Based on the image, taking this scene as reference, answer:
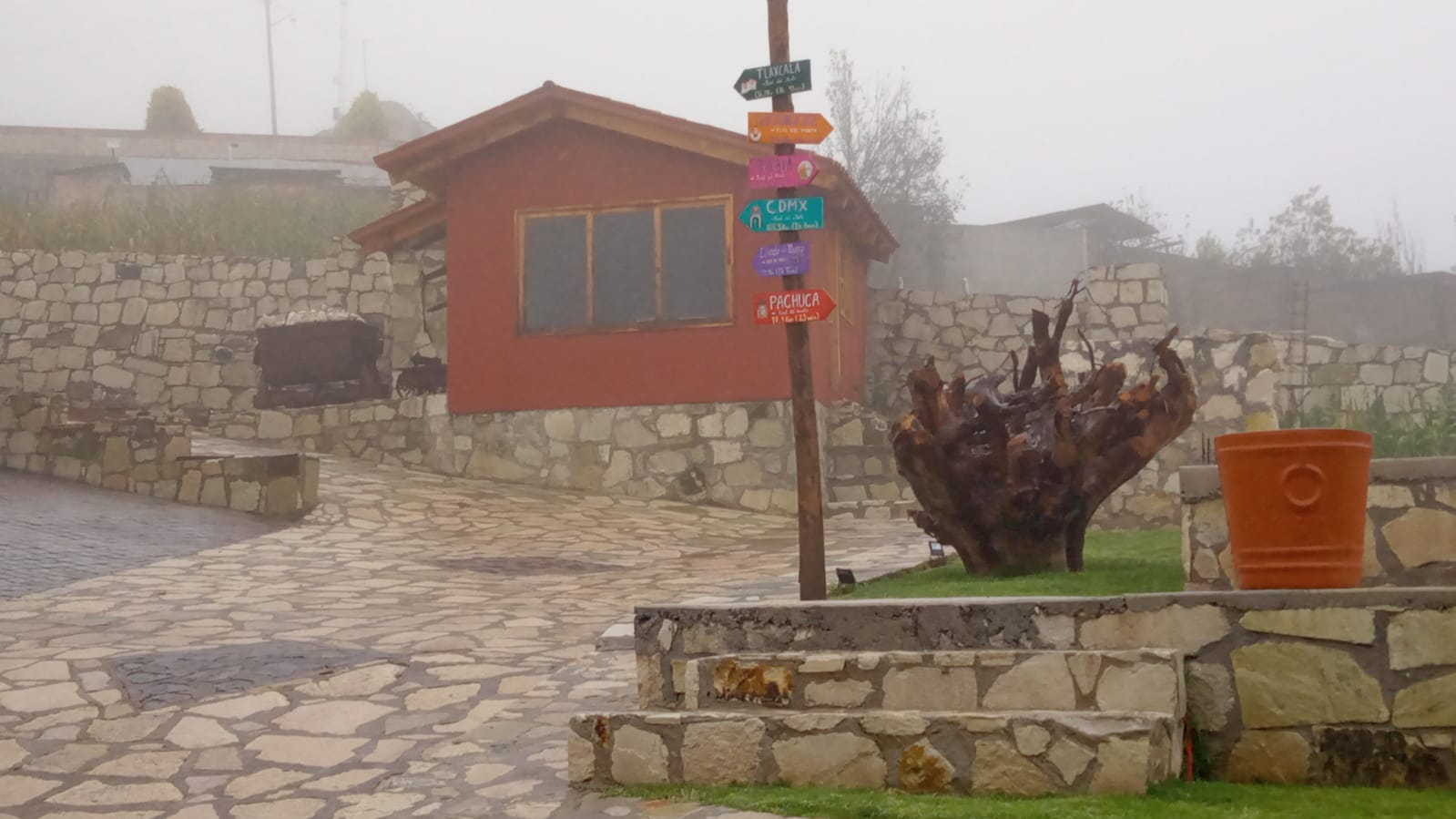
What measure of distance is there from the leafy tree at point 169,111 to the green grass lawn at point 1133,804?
44025 mm

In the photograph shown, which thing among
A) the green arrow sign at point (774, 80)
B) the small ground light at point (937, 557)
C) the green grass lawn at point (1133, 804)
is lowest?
the green grass lawn at point (1133, 804)

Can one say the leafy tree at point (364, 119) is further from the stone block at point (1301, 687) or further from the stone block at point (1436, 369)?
the stone block at point (1301, 687)

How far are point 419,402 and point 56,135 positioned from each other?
31.2 m

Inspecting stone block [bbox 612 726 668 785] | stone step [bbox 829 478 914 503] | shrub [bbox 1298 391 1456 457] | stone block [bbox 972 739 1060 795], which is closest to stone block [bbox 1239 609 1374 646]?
stone block [bbox 972 739 1060 795]

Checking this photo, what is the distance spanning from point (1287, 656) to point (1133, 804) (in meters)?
0.97

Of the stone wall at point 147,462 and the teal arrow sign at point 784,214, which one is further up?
the teal arrow sign at point 784,214

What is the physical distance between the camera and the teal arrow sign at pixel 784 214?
6781 mm

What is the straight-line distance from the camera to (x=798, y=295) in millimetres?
6789

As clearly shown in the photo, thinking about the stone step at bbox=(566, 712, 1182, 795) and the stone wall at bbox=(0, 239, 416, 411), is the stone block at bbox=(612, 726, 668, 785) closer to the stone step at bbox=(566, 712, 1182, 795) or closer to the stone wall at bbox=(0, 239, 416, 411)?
the stone step at bbox=(566, 712, 1182, 795)

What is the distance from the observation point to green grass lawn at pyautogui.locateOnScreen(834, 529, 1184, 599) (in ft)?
19.1

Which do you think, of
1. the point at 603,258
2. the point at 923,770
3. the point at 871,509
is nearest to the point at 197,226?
the point at 603,258

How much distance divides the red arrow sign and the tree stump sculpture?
0.66m

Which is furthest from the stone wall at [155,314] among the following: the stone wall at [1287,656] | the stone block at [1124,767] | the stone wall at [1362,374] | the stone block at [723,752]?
the stone block at [1124,767]

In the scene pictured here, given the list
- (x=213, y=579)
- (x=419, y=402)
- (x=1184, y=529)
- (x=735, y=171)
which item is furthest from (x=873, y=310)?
(x=1184, y=529)
